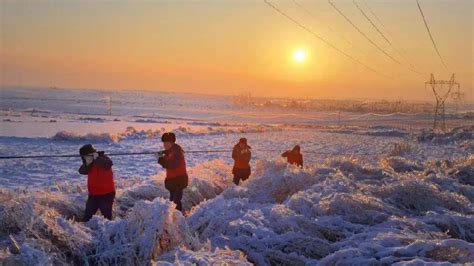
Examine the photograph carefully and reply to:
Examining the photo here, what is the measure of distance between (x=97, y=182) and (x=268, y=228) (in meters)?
2.92

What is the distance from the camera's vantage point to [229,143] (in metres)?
29.2

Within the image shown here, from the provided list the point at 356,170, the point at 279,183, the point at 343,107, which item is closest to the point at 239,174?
the point at 356,170

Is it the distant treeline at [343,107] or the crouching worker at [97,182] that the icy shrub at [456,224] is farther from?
the distant treeline at [343,107]

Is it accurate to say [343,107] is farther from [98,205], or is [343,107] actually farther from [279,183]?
[98,205]

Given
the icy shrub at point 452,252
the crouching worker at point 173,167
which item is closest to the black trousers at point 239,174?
the crouching worker at point 173,167

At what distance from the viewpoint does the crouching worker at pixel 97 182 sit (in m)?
7.59

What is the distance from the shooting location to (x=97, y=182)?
300 inches

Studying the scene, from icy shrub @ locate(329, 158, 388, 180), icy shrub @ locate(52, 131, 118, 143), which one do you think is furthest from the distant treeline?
icy shrub @ locate(329, 158, 388, 180)

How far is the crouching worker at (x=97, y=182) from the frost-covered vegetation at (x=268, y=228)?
0.69 meters

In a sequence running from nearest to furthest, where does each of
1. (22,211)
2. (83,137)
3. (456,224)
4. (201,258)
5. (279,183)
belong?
1. (201,258)
2. (22,211)
3. (456,224)
4. (279,183)
5. (83,137)

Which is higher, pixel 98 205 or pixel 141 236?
pixel 141 236

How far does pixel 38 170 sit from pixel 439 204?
12137mm

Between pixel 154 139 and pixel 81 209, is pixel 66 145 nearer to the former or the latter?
pixel 154 139

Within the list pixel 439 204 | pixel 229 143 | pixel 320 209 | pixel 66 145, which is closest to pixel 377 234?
pixel 320 209
